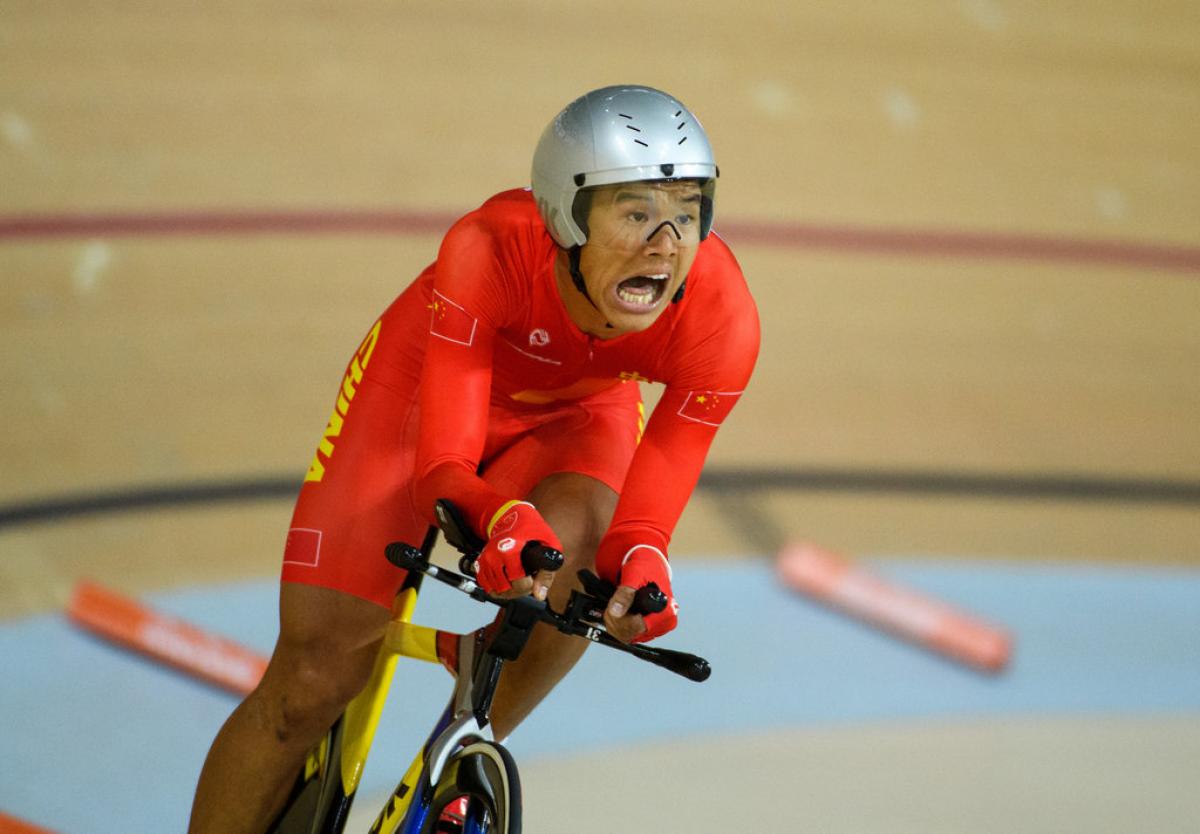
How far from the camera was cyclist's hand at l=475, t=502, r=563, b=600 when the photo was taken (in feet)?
6.56

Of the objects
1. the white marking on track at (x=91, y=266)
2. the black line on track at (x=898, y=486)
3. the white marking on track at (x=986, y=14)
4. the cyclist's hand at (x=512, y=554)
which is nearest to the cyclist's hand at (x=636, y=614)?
the cyclist's hand at (x=512, y=554)

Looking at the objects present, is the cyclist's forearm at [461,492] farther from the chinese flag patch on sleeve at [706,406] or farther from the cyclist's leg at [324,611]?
the chinese flag patch on sleeve at [706,406]

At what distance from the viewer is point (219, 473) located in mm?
4371

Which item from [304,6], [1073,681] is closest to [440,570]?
[1073,681]

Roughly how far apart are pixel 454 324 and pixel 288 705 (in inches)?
26.6

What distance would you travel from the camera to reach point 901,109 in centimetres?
630

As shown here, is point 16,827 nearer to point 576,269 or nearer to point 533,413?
point 533,413

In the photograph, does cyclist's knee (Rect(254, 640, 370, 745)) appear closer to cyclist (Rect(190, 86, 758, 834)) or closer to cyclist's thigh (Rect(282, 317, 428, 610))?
cyclist (Rect(190, 86, 758, 834))

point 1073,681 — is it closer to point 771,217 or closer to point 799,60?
point 771,217

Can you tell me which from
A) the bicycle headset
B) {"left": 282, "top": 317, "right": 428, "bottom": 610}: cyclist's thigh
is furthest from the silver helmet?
{"left": 282, "top": 317, "right": 428, "bottom": 610}: cyclist's thigh

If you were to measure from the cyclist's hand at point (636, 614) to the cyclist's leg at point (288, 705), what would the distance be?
52 centimetres

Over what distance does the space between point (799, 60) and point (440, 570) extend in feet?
A: 15.7

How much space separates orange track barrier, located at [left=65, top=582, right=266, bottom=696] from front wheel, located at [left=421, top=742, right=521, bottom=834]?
1.49 meters

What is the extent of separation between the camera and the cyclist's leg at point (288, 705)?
2.42 meters
